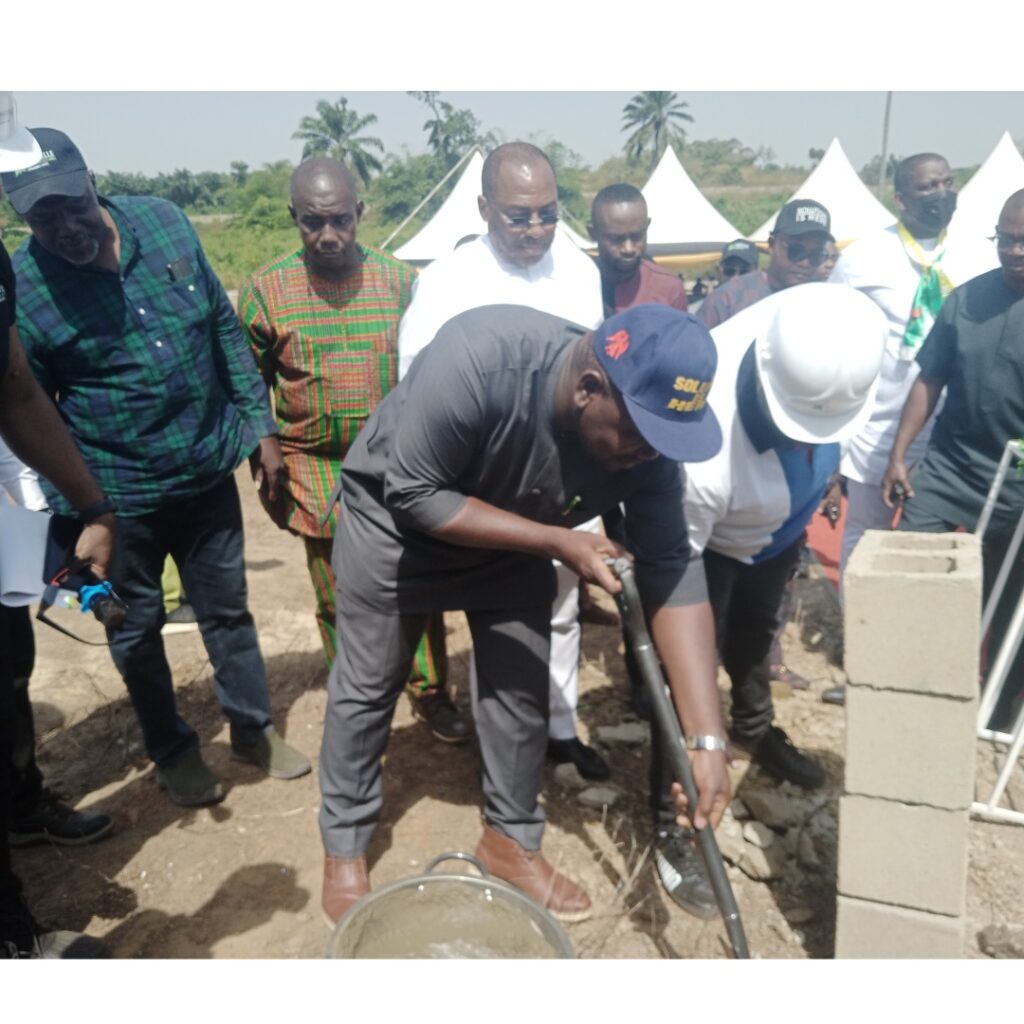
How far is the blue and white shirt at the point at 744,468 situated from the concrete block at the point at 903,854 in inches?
31.0

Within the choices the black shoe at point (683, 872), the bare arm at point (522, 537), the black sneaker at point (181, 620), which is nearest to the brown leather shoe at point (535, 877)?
the black shoe at point (683, 872)

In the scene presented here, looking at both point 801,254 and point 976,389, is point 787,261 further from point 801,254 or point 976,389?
point 976,389

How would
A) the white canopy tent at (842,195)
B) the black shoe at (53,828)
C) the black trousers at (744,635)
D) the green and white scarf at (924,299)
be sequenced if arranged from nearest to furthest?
the black trousers at (744,635) → the black shoe at (53,828) → the green and white scarf at (924,299) → the white canopy tent at (842,195)

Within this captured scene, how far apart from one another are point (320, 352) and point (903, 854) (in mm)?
2314

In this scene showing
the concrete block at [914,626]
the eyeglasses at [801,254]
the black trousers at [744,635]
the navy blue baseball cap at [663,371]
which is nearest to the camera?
the navy blue baseball cap at [663,371]

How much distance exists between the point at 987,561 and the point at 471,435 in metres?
2.37

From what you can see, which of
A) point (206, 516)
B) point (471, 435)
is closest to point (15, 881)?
point (206, 516)

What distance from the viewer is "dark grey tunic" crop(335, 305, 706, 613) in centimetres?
205

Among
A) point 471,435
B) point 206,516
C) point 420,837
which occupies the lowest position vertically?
point 420,837

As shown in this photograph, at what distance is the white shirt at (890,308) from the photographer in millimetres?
3959

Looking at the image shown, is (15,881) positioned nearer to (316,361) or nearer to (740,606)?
(316,361)

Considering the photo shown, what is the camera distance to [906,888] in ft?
7.04

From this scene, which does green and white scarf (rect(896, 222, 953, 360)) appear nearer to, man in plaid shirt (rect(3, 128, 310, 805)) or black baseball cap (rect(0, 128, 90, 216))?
man in plaid shirt (rect(3, 128, 310, 805))

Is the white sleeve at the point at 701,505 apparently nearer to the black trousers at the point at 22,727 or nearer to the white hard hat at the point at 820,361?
the white hard hat at the point at 820,361
